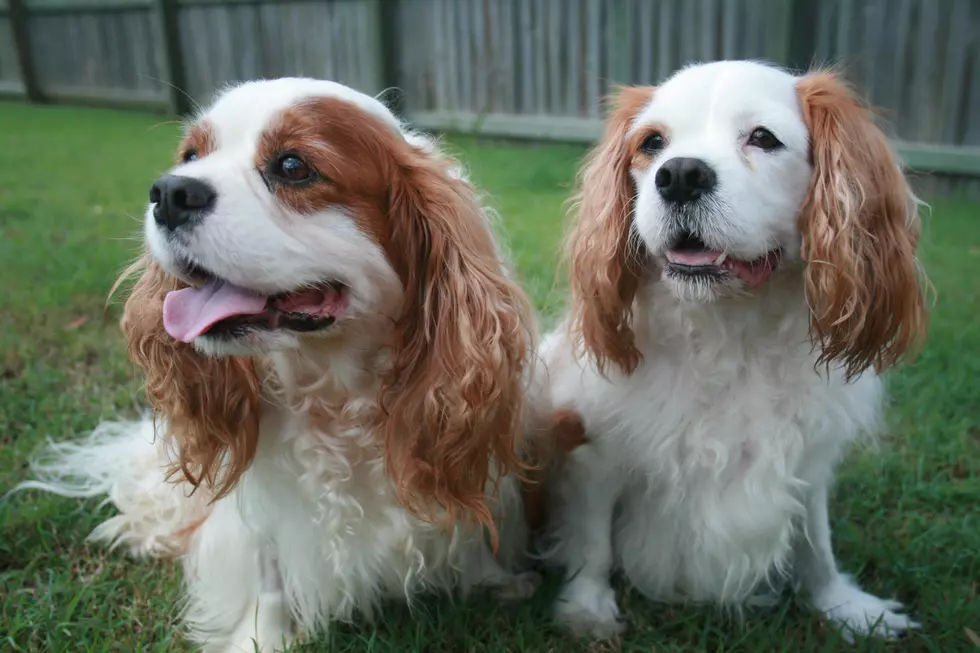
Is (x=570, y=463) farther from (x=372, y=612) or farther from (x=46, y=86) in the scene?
(x=46, y=86)

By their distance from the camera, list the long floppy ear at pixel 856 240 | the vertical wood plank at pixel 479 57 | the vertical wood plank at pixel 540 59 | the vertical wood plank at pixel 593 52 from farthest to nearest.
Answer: the vertical wood plank at pixel 479 57 → the vertical wood plank at pixel 540 59 → the vertical wood plank at pixel 593 52 → the long floppy ear at pixel 856 240

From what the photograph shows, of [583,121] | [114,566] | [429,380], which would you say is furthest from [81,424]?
[583,121]

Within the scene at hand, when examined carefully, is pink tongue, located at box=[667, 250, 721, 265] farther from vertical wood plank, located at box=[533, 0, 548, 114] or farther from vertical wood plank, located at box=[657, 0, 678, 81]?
vertical wood plank, located at box=[533, 0, 548, 114]

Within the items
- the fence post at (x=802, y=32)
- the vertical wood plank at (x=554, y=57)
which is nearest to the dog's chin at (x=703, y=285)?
the fence post at (x=802, y=32)

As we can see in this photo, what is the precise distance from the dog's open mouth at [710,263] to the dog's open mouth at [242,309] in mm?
765

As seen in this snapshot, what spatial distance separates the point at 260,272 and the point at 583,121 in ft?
22.4

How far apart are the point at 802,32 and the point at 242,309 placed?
20.3ft

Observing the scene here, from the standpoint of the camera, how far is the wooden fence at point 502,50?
255 inches

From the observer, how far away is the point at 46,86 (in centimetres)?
1275

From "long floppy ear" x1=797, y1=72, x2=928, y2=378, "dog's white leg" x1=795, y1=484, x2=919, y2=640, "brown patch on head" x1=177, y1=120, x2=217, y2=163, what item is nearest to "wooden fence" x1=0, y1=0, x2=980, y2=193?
"brown patch on head" x1=177, y1=120, x2=217, y2=163

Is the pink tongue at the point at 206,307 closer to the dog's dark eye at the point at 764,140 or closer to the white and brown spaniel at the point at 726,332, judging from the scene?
the white and brown spaniel at the point at 726,332

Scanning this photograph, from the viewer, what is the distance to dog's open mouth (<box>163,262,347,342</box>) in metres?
1.69

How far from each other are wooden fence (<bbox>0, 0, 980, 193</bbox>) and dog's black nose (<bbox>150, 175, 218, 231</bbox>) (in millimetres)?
2692

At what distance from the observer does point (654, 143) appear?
6.68 feet
